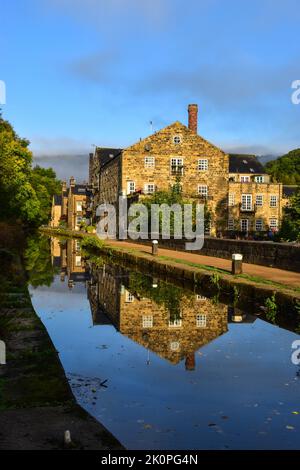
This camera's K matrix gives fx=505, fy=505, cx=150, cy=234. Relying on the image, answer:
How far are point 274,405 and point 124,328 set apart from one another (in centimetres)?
595

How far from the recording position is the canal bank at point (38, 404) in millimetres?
5184

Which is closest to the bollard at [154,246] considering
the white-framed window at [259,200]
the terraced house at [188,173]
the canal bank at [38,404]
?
the canal bank at [38,404]

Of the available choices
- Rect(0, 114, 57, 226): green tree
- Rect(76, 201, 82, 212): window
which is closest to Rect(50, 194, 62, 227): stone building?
Rect(76, 201, 82, 212): window

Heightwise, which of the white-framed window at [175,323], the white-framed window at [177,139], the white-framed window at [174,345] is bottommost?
the white-framed window at [174,345]

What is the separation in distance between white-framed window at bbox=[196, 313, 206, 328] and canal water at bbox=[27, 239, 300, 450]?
5cm

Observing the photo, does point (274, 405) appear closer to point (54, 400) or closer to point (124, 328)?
point (54, 400)

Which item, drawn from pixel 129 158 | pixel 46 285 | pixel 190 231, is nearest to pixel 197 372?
pixel 46 285

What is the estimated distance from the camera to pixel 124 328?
12672 millimetres

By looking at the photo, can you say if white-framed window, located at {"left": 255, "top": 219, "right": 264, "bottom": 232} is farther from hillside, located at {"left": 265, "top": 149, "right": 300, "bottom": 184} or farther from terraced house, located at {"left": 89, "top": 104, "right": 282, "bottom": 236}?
hillside, located at {"left": 265, "top": 149, "right": 300, "bottom": 184}

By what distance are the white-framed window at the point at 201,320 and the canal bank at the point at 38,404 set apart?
14.6ft

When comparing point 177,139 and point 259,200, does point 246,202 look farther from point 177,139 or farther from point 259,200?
point 177,139

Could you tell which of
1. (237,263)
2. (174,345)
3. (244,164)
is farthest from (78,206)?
(174,345)

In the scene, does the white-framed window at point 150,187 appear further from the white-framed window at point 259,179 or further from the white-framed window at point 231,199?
the white-framed window at point 259,179

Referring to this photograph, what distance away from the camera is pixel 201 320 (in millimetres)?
13180
